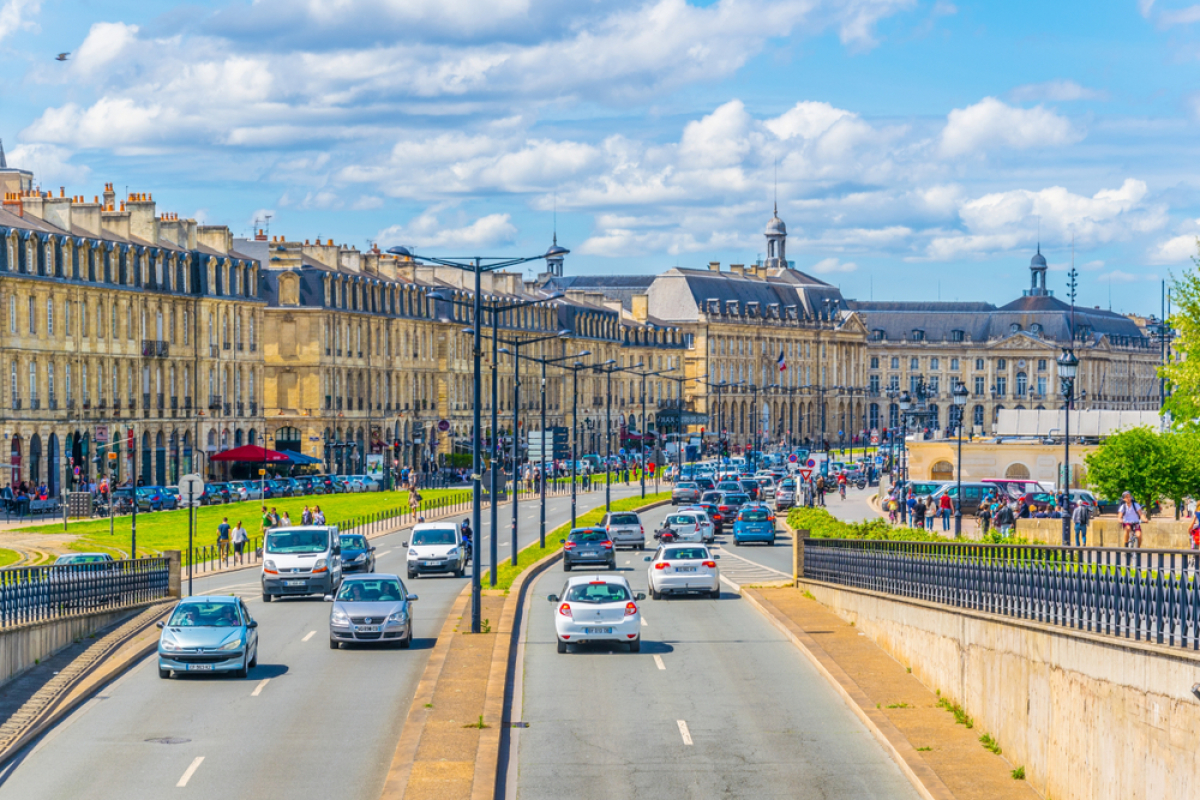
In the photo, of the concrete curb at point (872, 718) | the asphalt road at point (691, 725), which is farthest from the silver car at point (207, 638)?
the concrete curb at point (872, 718)

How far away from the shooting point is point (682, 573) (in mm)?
43875

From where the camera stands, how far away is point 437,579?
2031 inches

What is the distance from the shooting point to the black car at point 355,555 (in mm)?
50156

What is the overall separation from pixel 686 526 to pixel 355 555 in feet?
53.5

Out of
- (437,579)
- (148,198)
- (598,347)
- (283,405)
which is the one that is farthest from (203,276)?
(598,347)

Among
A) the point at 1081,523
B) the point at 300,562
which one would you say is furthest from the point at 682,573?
the point at 1081,523

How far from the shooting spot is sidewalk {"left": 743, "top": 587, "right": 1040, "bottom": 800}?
888 inches

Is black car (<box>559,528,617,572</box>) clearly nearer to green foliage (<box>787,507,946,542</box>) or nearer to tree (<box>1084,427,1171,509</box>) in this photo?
green foliage (<box>787,507,946,542</box>)

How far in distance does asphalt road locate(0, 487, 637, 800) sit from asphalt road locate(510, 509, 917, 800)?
2.20 m

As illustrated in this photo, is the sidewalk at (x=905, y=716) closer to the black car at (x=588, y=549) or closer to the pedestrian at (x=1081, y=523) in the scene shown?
the pedestrian at (x=1081, y=523)

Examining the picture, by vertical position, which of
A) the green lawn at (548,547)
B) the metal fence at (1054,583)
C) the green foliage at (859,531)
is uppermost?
the metal fence at (1054,583)

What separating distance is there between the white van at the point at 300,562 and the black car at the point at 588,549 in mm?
9302

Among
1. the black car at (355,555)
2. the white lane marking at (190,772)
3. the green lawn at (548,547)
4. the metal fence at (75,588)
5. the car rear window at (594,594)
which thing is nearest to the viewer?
the white lane marking at (190,772)

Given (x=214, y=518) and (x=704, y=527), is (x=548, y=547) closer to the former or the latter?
(x=704, y=527)
